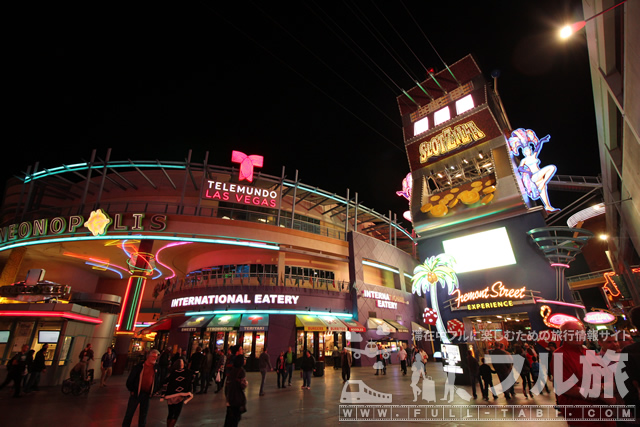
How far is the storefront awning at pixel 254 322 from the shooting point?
22781mm

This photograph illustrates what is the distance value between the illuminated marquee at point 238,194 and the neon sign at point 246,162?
1405mm

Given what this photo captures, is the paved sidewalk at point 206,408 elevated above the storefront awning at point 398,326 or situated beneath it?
situated beneath

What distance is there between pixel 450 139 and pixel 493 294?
13.1 metres

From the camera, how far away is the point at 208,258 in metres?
29.0

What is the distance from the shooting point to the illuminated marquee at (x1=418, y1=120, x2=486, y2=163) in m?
25.5

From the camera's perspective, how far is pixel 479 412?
8.08m

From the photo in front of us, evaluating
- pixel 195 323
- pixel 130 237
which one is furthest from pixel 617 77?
pixel 130 237

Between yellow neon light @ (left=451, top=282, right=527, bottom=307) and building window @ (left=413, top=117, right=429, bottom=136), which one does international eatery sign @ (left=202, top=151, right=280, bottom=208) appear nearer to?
building window @ (left=413, top=117, right=429, bottom=136)

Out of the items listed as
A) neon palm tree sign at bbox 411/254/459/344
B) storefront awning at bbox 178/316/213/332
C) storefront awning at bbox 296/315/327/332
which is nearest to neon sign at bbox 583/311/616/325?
neon palm tree sign at bbox 411/254/459/344

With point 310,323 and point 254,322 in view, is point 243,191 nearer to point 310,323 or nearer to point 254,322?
point 254,322

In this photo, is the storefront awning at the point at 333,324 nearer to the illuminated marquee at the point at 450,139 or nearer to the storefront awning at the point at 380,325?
the storefront awning at the point at 380,325

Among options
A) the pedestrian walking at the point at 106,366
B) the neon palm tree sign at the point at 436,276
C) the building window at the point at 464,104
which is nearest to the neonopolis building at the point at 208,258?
the pedestrian walking at the point at 106,366

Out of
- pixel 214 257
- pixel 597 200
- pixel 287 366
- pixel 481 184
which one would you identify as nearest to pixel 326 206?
pixel 214 257

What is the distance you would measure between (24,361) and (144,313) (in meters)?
27.8
